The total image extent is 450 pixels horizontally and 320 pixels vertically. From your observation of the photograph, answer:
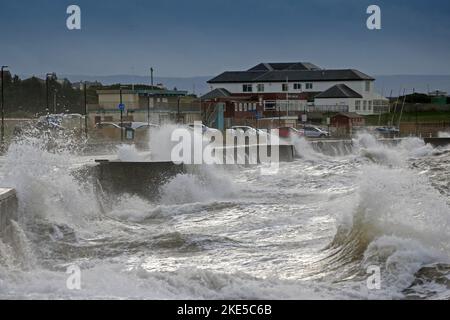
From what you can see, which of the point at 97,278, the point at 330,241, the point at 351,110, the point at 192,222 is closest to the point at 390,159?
the point at 192,222

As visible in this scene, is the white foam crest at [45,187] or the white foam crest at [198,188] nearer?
the white foam crest at [45,187]

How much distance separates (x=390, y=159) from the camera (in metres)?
42.2

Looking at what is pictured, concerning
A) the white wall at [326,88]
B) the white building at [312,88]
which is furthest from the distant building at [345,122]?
the white wall at [326,88]

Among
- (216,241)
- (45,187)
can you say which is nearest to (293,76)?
(45,187)

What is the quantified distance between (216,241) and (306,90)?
94369 mm

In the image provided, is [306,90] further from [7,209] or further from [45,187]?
[7,209]

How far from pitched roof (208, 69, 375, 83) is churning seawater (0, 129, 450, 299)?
280 ft

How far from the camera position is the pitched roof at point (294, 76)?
106188mm

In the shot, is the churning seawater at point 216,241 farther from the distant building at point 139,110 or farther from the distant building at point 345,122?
the distant building at point 345,122

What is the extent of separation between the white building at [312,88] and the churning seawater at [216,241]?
256ft

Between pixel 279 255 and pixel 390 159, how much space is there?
30.1m

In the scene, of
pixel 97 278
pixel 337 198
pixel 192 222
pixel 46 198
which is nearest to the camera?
pixel 97 278
